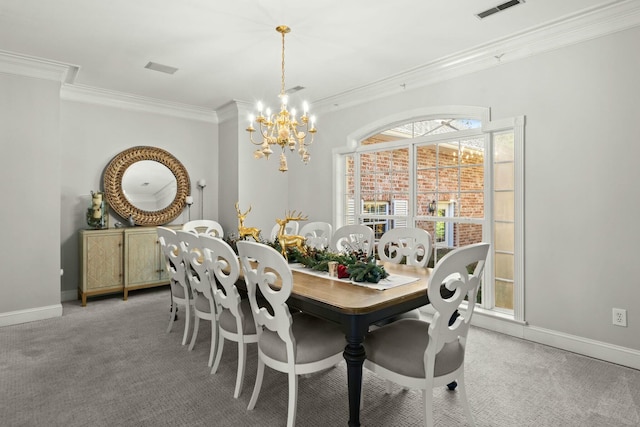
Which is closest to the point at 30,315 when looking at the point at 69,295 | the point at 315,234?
the point at 69,295

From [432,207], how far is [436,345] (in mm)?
2586

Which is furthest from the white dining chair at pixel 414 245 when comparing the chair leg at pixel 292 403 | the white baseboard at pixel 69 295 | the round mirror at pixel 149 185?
the white baseboard at pixel 69 295

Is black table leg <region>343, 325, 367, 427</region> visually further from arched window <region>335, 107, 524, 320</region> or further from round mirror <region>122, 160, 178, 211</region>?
round mirror <region>122, 160, 178, 211</region>

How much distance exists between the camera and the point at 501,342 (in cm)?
324

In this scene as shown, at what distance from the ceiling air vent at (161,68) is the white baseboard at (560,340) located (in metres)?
4.16

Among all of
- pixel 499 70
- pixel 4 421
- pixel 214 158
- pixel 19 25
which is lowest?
pixel 4 421

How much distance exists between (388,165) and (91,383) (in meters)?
3.70

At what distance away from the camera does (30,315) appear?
3.90 m

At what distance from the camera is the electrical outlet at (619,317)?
2803mm

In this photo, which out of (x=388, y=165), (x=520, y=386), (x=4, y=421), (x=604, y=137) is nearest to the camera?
(x=4, y=421)

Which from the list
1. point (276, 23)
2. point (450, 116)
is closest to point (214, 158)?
point (276, 23)

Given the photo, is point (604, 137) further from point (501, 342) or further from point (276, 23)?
point (276, 23)

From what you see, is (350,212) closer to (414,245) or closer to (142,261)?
(414,245)

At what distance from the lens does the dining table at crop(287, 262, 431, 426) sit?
1.83 m
